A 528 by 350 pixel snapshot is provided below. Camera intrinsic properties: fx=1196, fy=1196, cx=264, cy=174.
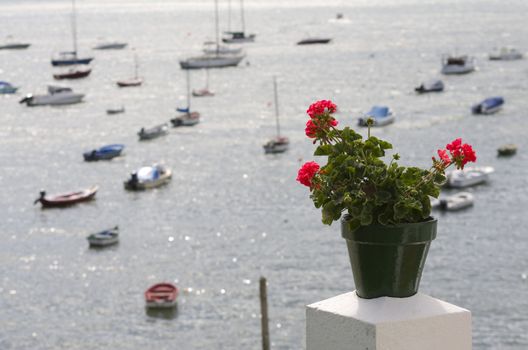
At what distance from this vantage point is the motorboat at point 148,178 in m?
101

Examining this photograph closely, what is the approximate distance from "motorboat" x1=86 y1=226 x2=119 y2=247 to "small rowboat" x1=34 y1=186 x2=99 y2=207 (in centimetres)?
1480

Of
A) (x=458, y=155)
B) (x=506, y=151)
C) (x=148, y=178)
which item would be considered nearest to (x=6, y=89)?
(x=148, y=178)

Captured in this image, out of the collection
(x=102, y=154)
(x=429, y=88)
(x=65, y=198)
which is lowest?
(x=429, y=88)

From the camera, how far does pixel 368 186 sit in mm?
7566

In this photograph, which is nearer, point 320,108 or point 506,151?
point 320,108

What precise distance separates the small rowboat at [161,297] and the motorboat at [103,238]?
14.5 m

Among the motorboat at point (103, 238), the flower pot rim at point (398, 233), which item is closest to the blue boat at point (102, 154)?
the motorboat at point (103, 238)

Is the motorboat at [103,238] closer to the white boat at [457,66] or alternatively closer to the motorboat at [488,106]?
the motorboat at [488,106]

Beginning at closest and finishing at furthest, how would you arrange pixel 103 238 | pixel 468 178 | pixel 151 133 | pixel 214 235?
pixel 103 238
pixel 214 235
pixel 468 178
pixel 151 133

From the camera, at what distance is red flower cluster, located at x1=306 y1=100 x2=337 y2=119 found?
784cm

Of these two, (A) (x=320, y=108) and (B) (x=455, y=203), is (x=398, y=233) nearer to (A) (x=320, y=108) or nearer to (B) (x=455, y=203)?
(A) (x=320, y=108)

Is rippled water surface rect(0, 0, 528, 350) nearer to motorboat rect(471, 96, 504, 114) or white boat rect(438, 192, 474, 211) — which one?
white boat rect(438, 192, 474, 211)

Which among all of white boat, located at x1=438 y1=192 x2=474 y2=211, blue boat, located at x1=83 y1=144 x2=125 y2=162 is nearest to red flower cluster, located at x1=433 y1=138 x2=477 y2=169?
white boat, located at x1=438 y1=192 x2=474 y2=211

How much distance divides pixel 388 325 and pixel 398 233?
66cm
